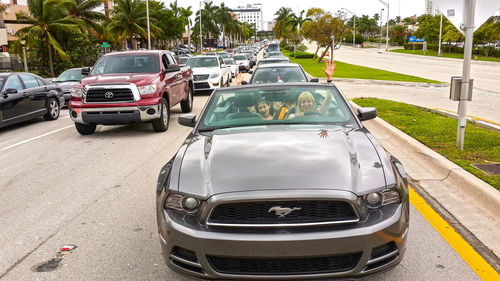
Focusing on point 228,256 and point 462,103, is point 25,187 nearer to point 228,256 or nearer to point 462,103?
point 228,256

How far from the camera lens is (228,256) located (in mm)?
3004

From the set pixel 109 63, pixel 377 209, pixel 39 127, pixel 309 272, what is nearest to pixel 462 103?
pixel 377 209

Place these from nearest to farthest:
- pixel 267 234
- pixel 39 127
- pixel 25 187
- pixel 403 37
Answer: pixel 267 234, pixel 25 187, pixel 39 127, pixel 403 37

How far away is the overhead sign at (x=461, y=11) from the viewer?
23.8 ft

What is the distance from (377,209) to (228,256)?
3.42ft

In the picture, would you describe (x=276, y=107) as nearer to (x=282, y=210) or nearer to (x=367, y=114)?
(x=367, y=114)

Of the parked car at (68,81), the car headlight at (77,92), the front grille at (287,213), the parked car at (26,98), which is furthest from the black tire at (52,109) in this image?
the front grille at (287,213)

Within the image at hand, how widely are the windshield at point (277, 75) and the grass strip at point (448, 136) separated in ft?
7.79

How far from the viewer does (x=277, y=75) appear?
12055 millimetres

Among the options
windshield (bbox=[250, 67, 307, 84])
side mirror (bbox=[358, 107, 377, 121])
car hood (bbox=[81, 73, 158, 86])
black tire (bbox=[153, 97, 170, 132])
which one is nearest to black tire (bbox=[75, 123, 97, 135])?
car hood (bbox=[81, 73, 158, 86])

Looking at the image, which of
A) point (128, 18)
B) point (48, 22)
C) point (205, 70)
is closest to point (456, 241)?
point (205, 70)

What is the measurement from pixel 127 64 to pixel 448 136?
7682 millimetres

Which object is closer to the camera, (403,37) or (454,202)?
(454,202)

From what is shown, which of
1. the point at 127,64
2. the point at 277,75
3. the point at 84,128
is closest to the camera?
the point at 84,128
